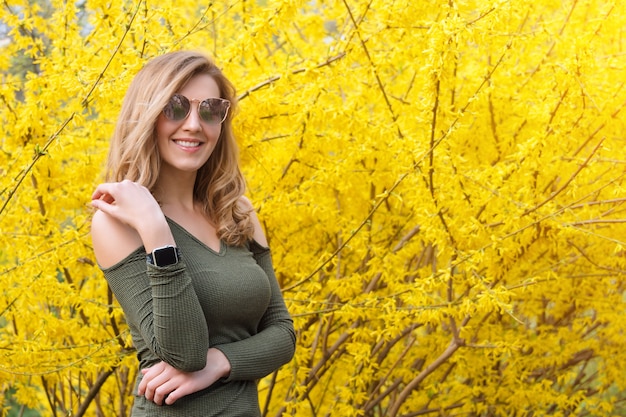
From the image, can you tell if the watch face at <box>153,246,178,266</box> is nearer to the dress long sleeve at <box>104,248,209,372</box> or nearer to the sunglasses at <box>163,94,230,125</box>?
the dress long sleeve at <box>104,248,209,372</box>

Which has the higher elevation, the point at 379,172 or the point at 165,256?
the point at 165,256

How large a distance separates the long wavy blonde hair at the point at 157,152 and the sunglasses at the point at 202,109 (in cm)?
3

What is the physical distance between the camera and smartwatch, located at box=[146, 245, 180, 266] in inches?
73.9

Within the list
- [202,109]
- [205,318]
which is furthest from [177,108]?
[205,318]

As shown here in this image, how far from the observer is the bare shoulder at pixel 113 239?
1.97 meters

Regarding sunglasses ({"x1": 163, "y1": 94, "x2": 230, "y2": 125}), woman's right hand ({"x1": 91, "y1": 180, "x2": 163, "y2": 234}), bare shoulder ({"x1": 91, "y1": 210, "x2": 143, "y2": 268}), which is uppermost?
sunglasses ({"x1": 163, "y1": 94, "x2": 230, "y2": 125})

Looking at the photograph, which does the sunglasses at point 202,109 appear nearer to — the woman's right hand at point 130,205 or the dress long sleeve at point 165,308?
the woman's right hand at point 130,205

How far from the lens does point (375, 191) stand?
4855 mm

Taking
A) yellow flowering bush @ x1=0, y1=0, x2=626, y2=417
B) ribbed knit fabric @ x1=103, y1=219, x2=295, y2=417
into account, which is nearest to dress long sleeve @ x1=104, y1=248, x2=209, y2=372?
ribbed knit fabric @ x1=103, y1=219, x2=295, y2=417

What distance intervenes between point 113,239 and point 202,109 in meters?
0.47

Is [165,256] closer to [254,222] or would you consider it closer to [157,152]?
[157,152]

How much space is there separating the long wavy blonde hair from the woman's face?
3 centimetres

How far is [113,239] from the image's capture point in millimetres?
1979

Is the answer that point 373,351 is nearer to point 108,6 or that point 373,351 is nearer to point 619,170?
point 619,170
